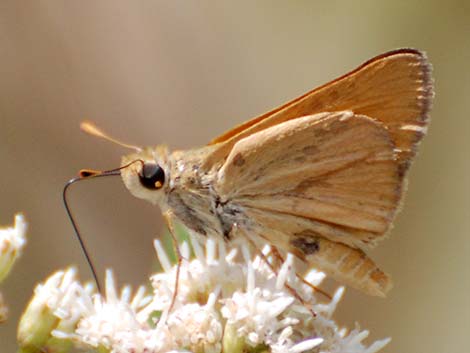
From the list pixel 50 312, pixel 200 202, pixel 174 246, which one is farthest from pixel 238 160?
pixel 50 312

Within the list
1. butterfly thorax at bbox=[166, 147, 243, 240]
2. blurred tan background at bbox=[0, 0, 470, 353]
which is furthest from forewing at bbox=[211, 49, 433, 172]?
blurred tan background at bbox=[0, 0, 470, 353]

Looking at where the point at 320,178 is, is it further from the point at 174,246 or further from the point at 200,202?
the point at 174,246

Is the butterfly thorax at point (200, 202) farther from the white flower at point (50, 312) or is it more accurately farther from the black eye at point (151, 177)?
the white flower at point (50, 312)

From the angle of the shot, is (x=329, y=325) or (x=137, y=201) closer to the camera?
(x=329, y=325)

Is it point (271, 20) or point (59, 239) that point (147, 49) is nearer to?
point (271, 20)

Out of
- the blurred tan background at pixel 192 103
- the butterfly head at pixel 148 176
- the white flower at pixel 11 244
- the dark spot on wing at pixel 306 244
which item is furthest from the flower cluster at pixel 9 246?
the blurred tan background at pixel 192 103

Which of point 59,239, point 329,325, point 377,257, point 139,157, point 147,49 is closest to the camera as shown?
point 329,325

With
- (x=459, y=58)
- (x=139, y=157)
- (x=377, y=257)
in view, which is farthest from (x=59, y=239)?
(x=459, y=58)
